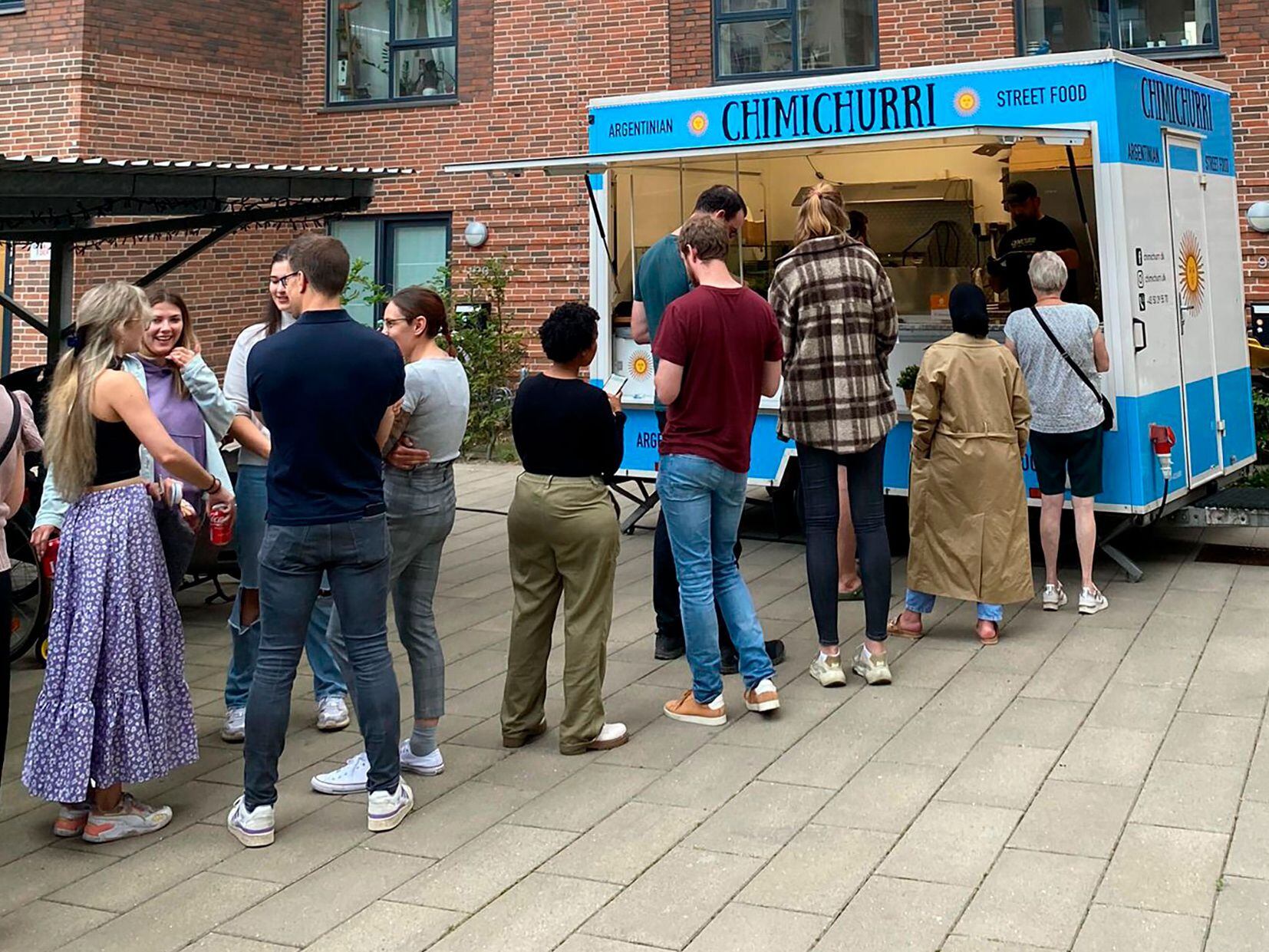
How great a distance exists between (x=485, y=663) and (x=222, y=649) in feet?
4.51

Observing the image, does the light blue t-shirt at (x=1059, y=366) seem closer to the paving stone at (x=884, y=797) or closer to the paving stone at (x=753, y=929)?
the paving stone at (x=884, y=797)

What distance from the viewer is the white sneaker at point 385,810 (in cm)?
461

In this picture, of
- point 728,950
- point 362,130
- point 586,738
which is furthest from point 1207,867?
point 362,130

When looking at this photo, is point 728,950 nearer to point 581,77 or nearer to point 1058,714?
point 1058,714

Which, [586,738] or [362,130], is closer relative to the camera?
[586,738]

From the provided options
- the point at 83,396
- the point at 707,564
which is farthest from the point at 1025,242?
the point at 83,396

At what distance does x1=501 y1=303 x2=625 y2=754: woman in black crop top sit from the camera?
5102mm

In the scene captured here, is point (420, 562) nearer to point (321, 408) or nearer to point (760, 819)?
point (321, 408)

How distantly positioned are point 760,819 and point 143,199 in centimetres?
436

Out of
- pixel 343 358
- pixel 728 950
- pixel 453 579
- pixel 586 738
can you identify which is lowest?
pixel 728 950

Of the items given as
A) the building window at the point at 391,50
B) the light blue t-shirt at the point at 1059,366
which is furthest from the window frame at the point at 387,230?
the light blue t-shirt at the point at 1059,366

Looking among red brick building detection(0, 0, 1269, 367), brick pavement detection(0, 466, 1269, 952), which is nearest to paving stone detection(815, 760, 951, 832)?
brick pavement detection(0, 466, 1269, 952)

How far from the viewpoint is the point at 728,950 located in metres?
3.73

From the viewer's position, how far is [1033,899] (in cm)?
400
